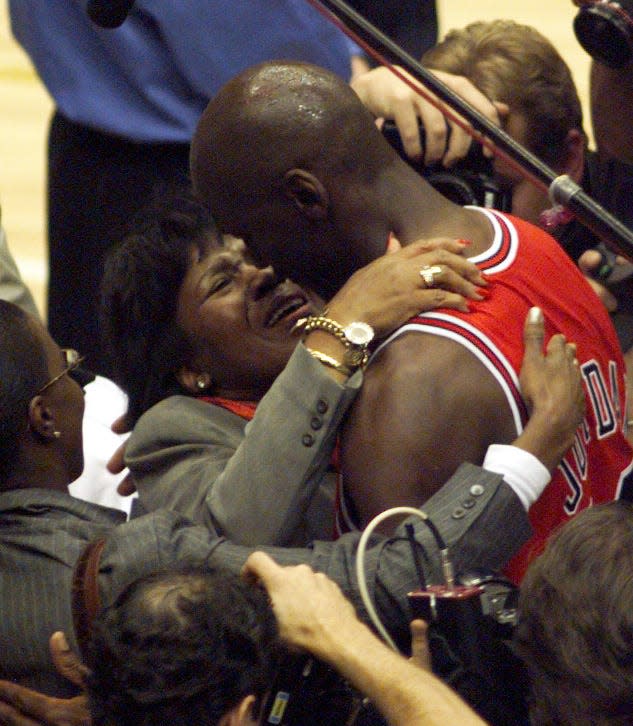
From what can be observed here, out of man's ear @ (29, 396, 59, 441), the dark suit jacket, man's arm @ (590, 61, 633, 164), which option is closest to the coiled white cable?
the dark suit jacket

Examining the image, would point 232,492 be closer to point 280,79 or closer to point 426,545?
point 426,545

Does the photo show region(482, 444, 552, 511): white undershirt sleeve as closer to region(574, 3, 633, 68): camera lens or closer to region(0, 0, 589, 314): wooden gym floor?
region(574, 3, 633, 68): camera lens

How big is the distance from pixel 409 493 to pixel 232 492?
21 cm

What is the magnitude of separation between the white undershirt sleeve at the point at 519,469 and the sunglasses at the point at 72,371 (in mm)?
503

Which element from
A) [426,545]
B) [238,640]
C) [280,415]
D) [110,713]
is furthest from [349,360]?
[110,713]

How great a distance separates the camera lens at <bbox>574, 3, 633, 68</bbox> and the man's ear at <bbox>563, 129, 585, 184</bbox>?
756 mm

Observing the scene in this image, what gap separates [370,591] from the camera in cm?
160

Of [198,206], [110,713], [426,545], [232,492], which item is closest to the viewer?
[110,713]

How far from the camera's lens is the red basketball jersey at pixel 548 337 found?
5.36 feet

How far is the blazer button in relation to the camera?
5.38 feet

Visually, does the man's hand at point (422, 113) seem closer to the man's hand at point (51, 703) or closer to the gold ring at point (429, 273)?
the gold ring at point (429, 273)

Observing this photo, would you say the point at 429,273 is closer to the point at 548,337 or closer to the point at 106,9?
the point at 548,337

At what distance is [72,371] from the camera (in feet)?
6.18

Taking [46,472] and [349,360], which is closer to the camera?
[349,360]
